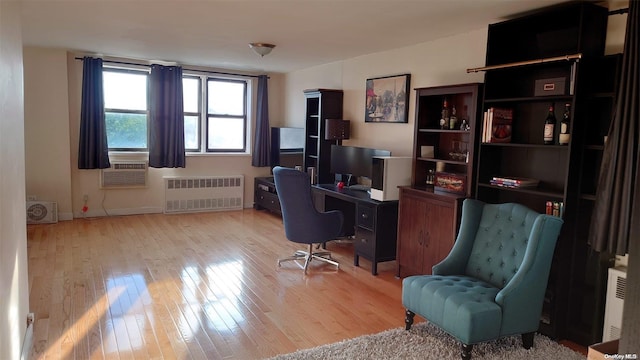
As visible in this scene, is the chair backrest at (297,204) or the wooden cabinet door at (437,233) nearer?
the wooden cabinet door at (437,233)

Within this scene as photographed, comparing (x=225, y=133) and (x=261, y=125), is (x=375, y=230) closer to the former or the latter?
(x=261, y=125)

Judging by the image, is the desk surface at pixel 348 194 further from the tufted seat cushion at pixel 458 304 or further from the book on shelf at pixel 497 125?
the tufted seat cushion at pixel 458 304

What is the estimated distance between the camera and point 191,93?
24.4 ft

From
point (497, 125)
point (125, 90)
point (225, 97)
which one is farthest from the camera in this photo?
point (225, 97)

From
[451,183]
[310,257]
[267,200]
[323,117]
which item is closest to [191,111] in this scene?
[267,200]


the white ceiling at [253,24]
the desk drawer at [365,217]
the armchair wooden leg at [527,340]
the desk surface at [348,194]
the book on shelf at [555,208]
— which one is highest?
the white ceiling at [253,24]

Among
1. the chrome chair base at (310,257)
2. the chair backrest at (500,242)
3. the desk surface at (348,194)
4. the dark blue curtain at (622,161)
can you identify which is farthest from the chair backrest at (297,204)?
the dark blue curtain at (622,161)

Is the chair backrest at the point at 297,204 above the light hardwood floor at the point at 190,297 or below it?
above

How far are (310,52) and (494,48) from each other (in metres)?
2.56

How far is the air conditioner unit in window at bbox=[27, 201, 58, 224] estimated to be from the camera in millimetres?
6195

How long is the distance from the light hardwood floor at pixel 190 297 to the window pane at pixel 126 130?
1.59 metres

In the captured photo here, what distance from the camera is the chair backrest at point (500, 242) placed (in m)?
3.05

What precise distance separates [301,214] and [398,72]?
2.01 m

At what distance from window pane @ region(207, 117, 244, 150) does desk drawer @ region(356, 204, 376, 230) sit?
3783 millimetres
